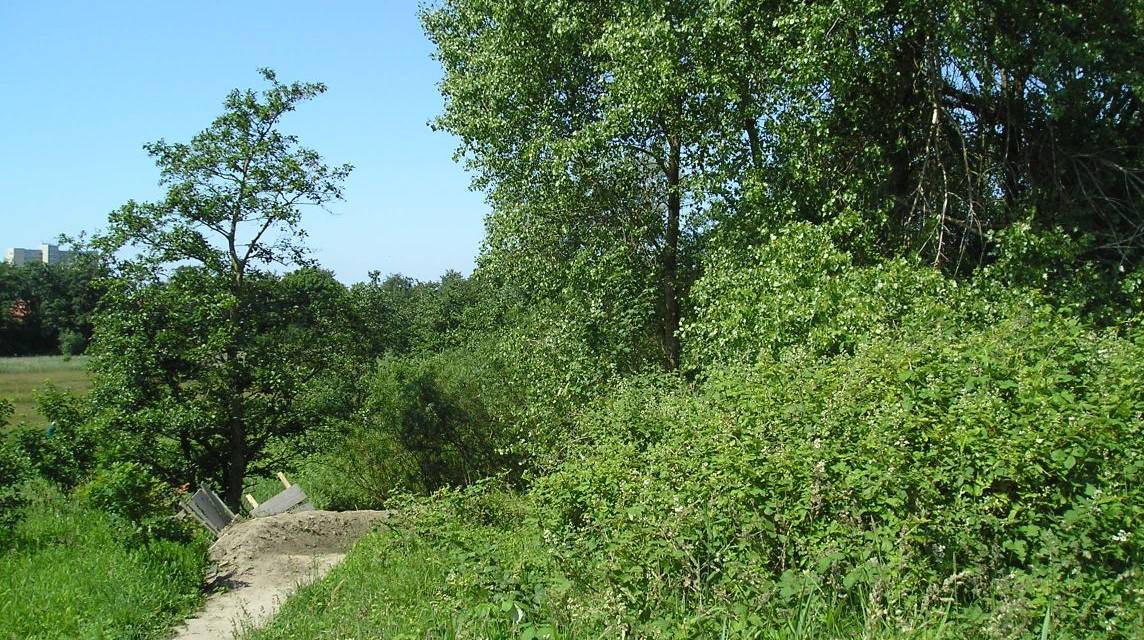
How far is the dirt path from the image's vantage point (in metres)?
7.55

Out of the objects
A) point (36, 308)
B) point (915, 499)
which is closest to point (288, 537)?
point (915, 499)

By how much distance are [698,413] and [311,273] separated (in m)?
12.0

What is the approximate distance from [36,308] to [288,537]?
59.9m

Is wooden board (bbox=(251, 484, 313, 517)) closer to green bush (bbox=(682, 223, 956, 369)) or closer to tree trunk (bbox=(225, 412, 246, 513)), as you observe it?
tree trunk (bbox=(225, 412, 246, 513))

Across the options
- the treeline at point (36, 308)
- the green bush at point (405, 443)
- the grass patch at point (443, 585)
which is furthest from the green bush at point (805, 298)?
the treeline at point (36, 308)

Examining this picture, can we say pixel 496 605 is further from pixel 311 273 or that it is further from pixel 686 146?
pixel 311 273

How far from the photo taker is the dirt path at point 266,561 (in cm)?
755

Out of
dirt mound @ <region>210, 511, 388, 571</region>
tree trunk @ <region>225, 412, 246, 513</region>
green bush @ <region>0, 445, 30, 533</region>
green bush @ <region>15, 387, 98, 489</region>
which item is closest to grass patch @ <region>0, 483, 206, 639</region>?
green bush @ <region>0, 445, 30, 533</region>

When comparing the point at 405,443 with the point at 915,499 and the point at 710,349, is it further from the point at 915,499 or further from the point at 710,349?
the point at 915,499

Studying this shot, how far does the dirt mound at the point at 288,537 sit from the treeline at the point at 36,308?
1865 inches

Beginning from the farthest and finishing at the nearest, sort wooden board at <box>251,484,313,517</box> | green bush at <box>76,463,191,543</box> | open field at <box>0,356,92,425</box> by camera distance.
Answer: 1. open field at <box>0,356,92,425</box>
2. wooden board at <box>251,484,313,517</box>
3. green bush at <box>76,463,191,543</box>

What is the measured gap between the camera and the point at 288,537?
403 inches

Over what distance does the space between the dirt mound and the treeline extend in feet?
155

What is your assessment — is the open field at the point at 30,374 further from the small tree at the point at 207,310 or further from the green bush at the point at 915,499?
the green bush at the point at 915,499
